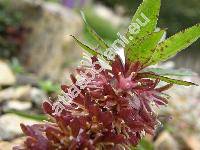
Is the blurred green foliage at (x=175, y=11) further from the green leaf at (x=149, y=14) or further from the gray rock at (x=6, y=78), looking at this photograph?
the green leaf at (x=149, y=14)

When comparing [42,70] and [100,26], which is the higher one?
[100,26]

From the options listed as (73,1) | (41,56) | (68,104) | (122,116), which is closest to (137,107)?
(122,116)

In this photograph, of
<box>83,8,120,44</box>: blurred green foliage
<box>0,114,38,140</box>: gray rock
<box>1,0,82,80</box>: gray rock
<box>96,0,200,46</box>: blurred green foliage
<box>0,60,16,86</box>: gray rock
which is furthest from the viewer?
<box>96,0,200,46</box>: blurred green foliage

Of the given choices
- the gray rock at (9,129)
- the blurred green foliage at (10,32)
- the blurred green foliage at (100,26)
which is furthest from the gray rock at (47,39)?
the blurred green foliage at (100,26)

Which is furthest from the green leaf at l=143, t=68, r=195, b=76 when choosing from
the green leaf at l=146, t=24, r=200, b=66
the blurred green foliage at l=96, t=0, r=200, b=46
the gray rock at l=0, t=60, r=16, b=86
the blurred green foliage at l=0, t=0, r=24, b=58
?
the blurred green foliage at l=96, t=0, r=200, b=46

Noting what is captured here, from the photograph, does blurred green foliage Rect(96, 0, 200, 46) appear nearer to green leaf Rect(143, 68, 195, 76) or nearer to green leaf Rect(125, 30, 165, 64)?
green leaf Rect(143, 68, 195, 76)

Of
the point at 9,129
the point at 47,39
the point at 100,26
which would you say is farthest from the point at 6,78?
the point at 100,26

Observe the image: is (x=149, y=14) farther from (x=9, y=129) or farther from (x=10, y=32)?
(x=10, y=32)

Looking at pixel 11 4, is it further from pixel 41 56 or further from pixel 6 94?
pixel 6 94
